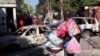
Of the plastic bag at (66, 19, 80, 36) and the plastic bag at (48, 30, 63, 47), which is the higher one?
the plastic bag at (66, 19, 80, 36)

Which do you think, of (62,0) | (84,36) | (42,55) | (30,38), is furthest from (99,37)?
(62,0)

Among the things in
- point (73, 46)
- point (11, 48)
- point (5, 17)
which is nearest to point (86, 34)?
point (11, 48)

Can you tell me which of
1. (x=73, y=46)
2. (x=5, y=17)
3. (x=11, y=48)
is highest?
(x=73, y=46)

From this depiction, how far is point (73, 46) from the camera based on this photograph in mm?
8039

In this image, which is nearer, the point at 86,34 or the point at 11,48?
the point at 11,48

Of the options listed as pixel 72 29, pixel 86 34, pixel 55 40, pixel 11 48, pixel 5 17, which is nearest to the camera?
pixel 72 29

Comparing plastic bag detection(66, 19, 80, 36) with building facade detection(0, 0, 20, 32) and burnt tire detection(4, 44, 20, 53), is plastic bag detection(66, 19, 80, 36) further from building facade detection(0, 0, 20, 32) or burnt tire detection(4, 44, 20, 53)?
building facade detection(0, 0, 20, 32)

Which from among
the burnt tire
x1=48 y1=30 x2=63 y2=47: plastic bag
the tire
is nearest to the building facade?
the tire

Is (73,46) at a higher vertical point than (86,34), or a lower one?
higher

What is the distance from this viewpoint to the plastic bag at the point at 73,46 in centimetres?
802

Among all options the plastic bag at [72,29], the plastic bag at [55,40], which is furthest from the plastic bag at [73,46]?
the plastic bag at [55,40]

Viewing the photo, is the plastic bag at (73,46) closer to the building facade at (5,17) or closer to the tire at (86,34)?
the tire at (86,34)

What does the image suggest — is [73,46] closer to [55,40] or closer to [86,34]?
[55,40]

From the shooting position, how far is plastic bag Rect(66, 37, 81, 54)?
316 inches
